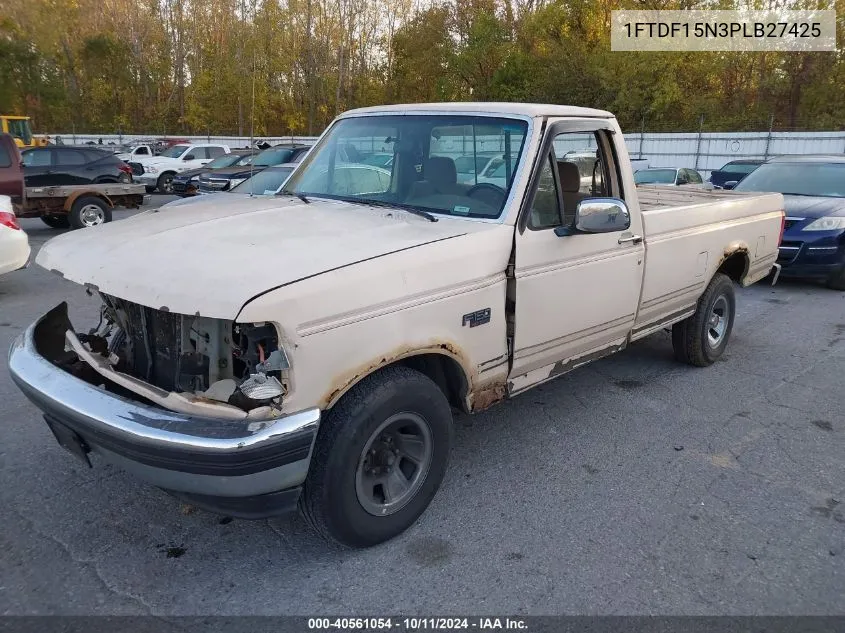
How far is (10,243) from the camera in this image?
24.6 feet

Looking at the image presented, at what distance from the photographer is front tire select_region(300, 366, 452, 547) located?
2746 millimetres

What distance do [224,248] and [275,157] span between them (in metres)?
15.6

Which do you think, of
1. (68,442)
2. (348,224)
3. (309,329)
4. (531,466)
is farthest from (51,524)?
(531,466)

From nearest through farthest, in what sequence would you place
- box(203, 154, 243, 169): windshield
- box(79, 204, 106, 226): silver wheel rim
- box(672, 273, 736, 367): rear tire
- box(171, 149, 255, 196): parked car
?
box(672, 273, 736, 367): rear tire
box(79, 204, 106, 226): silver wheel rim
box(171, 149, 255, 196): parked car
box(203, 154, 243, 169): windshield

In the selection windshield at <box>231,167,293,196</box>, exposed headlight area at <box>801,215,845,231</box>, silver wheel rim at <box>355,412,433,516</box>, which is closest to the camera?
silver wheel rim at <box>355,412,433,516</box>

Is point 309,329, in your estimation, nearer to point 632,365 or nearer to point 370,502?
point 370,502

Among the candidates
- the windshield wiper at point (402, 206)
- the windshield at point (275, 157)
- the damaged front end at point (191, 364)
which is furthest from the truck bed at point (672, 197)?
the windshield at point (275, 157)

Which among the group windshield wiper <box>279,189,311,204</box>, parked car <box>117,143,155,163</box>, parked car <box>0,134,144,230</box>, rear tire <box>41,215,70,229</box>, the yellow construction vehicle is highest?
the yellow construction vehicle

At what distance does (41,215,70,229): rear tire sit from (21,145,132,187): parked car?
0.71m

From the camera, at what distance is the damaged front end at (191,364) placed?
2.52 meters

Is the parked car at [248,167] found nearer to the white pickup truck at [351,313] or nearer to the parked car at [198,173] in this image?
the parked car at [198,173]

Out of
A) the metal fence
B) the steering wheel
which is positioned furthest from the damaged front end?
the metal fence

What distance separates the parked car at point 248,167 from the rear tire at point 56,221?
339 centimetres

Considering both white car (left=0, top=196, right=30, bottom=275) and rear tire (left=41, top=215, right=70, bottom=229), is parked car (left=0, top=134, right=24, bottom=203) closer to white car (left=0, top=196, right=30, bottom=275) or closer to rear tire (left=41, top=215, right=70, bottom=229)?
rear tire (left=41, top=215, right=70, bottom=229)
